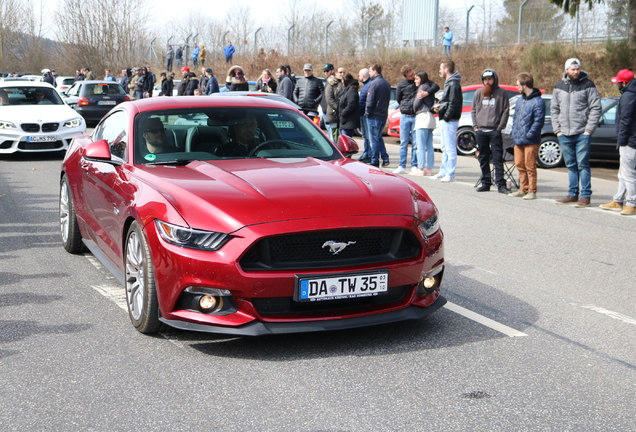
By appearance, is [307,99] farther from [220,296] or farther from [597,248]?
[220,296]

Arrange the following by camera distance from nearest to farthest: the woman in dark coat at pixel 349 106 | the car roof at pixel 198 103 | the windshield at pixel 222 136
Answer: the windshield at pixel 222 136 < the car roof at pixel 198 103 < the woman in dark coat at pixel 349 106

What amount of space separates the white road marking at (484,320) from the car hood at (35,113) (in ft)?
43.0

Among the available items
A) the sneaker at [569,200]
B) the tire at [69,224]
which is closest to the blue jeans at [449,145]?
the sneaker at [569,200]

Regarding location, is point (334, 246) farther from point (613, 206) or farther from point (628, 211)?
point (613, 206)

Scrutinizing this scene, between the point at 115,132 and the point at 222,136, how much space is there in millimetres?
1023

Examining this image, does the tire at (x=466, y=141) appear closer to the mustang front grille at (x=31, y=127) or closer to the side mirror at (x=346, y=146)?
the mustang front grille at (x=31, y=127)

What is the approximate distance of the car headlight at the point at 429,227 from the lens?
5160 mm

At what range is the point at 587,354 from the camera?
4977mm

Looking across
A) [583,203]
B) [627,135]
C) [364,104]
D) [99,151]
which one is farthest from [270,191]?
[364,104]

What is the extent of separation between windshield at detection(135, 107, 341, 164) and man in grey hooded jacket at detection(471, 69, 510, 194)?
676 centimetres

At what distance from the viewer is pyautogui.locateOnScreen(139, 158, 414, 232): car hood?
4.77 meters

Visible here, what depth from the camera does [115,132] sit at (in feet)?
22.1

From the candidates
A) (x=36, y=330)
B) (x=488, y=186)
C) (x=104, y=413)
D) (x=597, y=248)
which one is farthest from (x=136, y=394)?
(x=488, y=186)

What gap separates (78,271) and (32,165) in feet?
32.7
